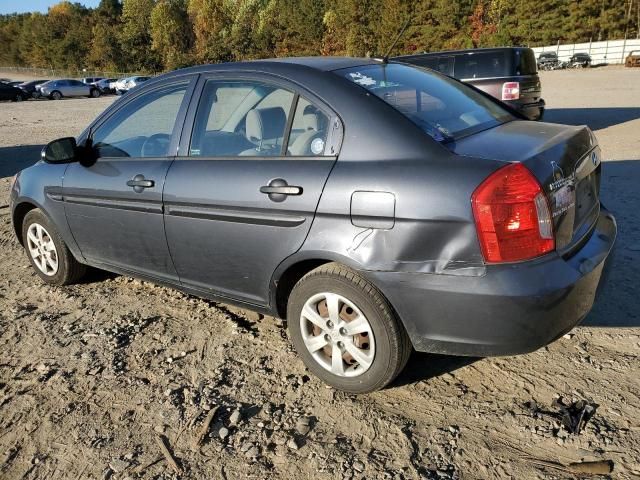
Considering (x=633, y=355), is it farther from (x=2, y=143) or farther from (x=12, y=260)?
(x=2, y=143)

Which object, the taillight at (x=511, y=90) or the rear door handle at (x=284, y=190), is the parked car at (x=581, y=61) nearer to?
the taillight at (x=511, y=90)

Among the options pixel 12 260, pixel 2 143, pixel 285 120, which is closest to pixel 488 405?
pixel 285 120

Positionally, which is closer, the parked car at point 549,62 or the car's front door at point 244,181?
the car's front door at point 244,181

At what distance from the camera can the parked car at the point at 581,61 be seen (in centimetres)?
4516

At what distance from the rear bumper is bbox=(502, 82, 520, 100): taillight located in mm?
8124

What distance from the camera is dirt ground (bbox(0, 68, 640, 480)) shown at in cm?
243

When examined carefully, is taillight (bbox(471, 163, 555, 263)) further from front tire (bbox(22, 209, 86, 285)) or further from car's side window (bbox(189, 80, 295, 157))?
front tire (bbox(22, 209, 86, 285))

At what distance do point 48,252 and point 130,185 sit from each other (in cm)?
148

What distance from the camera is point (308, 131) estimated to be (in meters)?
2.92

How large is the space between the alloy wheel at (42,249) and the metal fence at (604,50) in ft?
161

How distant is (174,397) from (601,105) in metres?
16.2

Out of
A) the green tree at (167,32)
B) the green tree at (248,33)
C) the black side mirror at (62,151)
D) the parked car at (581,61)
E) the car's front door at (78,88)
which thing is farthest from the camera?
the green tree at (167,32)

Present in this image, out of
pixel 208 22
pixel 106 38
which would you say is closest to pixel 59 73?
pixel 106 38

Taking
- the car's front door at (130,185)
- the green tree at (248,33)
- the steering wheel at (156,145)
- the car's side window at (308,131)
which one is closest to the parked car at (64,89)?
the green tree at (248,33)
